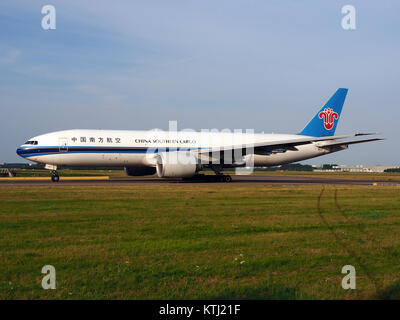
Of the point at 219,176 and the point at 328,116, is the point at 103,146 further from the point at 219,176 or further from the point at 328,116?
the point at 328,116

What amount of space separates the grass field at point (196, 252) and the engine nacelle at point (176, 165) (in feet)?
43.6

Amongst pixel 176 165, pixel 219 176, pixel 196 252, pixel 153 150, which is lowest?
pixel 196 252

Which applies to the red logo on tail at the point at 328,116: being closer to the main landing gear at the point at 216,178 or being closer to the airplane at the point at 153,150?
the airplane at the point at 153,150

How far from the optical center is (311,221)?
11.2m

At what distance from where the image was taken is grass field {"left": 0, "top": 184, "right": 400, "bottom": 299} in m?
5.34

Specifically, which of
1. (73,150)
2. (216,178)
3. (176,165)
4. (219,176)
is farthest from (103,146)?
(219,176)

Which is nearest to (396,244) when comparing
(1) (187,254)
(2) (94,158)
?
(1) (187,254)

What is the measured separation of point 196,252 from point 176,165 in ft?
63.7

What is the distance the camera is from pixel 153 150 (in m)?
29.8

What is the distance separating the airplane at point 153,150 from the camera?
28.0m

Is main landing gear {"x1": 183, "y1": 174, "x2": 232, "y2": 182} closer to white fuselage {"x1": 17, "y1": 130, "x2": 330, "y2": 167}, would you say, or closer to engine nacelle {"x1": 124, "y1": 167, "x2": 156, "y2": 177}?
white fuselage {"x1": 17, "y1": 130, "x2": 330, "y2": 167}

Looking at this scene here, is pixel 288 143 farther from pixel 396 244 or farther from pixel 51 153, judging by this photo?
pixel 396 244

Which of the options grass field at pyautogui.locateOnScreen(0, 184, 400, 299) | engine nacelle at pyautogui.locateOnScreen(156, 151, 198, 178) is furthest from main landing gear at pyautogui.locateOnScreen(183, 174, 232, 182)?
grass field at pyautogui.locateOnScreen(0, 184, 400, 299)

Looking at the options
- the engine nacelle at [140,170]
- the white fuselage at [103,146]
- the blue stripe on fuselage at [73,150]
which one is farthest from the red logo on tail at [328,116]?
the blue stripe on fuselage at [73,150]
